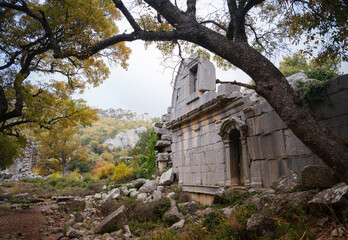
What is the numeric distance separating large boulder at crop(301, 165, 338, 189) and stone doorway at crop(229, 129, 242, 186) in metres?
3.70

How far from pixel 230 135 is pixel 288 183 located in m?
3.50

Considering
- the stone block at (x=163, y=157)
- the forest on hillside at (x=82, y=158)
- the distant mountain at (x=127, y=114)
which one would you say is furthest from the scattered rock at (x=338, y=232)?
the distant mountain at (x=127, y=114)

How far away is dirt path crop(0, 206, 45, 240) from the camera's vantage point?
5.36 meters

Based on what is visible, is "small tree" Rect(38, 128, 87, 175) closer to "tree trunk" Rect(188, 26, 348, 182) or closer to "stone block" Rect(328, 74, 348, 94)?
"tree trunk" Rect(188, 26, 348, 182)

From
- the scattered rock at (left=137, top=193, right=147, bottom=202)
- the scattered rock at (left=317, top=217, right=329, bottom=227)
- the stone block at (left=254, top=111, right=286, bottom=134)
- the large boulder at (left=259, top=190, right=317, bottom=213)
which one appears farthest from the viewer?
the scattered rock at (left=137, top=193, right=147, bottom=202)

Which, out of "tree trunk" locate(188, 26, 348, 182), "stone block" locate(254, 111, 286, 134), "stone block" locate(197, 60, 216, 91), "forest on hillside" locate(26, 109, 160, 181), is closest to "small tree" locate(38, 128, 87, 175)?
"forest on hillside" locate(26, 109, 160, 181)

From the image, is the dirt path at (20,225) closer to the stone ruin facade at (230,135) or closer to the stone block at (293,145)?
the stone ruin facade at (230,135)

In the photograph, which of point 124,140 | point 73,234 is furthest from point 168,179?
point 124,140

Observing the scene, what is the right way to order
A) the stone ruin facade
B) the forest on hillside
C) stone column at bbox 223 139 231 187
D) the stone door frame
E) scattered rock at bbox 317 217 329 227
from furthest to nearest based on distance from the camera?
the forest on hillside < stone column at bbox 223 139 231 187 < the stone door frame < the stone ruin facade < scattered rock at bbox 317 217 329 227

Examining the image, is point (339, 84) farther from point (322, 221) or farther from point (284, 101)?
point (322, 221)

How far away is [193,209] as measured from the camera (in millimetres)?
7105

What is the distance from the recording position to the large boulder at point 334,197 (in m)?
3.00

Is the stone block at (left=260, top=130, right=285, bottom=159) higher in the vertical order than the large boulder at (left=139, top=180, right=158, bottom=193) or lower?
higher

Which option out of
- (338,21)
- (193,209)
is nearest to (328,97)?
(338,21)
